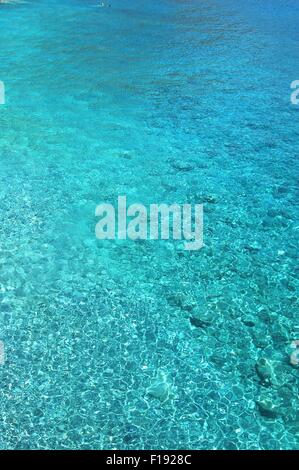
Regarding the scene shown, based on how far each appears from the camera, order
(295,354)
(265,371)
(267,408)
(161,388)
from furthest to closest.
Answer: (295,354), (265,371), (161,388), (267,408)

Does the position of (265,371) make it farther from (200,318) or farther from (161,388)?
(161,388)

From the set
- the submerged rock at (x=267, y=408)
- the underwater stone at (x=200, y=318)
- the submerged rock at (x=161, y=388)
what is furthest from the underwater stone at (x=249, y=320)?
the submerged rock at (x=161, y=388)

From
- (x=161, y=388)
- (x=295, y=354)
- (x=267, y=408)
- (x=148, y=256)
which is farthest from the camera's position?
(x=148, y=256)

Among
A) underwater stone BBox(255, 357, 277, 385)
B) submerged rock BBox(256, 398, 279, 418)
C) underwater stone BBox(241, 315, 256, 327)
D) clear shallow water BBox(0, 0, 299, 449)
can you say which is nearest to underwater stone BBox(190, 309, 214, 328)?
clear shallow water BBox(0, 0, 299, 449)

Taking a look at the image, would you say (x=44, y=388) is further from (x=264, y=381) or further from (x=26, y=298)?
(x=264, y=381)

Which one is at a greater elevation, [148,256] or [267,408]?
[148,256]

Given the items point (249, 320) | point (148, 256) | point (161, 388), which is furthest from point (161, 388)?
point (148, 256)

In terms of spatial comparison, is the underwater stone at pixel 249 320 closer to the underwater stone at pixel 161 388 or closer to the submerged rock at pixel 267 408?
the submerged rock at pixel 267 408

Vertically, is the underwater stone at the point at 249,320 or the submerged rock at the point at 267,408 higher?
the underwater stone at the point at 249,320

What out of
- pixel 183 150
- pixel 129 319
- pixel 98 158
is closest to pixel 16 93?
pixel 98 158
